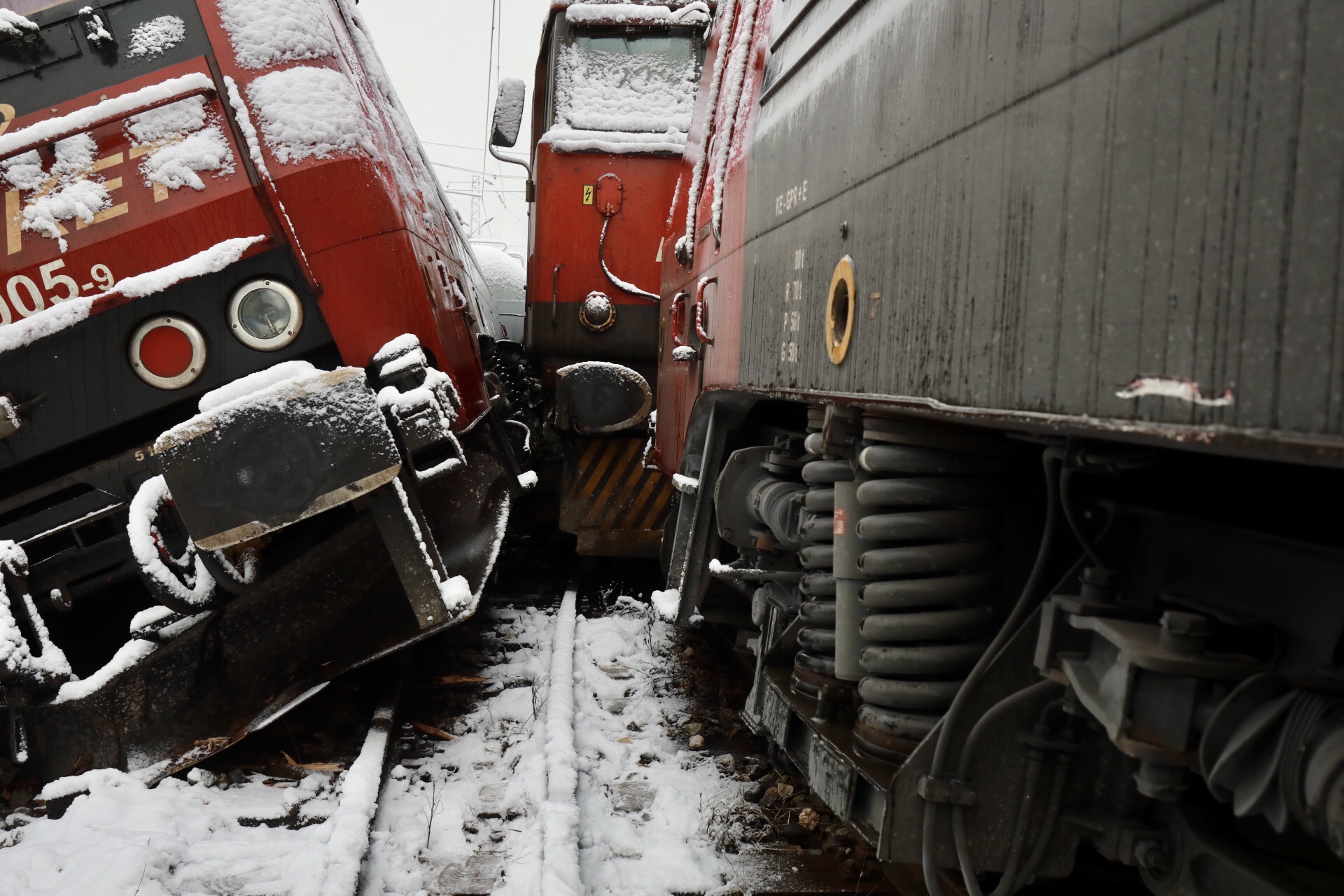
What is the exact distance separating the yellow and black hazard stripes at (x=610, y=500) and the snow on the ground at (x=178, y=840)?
2.97 metres

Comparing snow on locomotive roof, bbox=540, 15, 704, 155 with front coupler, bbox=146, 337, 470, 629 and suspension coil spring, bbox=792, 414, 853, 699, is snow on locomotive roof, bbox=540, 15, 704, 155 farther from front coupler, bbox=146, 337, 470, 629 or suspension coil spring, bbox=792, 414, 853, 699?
suspension coil spring, bbox=792, 414, 853, 699

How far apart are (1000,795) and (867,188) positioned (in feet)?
3.91

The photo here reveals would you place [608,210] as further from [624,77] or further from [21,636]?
[21,636]

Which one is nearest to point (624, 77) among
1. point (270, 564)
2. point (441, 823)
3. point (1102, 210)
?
point (270, 564)

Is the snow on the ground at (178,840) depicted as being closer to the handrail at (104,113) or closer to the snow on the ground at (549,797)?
the snow on the ground at (549,797)

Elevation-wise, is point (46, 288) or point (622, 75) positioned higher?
point (622, 75)

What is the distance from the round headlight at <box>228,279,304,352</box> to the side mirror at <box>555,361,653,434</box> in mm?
1957

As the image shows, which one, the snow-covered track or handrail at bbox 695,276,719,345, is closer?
the snow-covered track

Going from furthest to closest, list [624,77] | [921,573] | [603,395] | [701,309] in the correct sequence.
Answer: [624,77] → [603,395] → [701,309] → [921,573]

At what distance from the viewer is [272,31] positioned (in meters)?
3.61

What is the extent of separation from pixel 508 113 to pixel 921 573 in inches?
198

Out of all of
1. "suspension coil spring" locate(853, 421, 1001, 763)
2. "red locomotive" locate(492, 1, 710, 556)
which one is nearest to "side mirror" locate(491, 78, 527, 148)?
"red locomotive" locate(492, 1, 710, 556)

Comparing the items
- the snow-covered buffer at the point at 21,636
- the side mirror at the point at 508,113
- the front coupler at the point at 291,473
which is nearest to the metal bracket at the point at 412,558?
the front coupler at the point at 291,473

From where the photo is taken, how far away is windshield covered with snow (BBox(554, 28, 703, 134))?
6.45m
